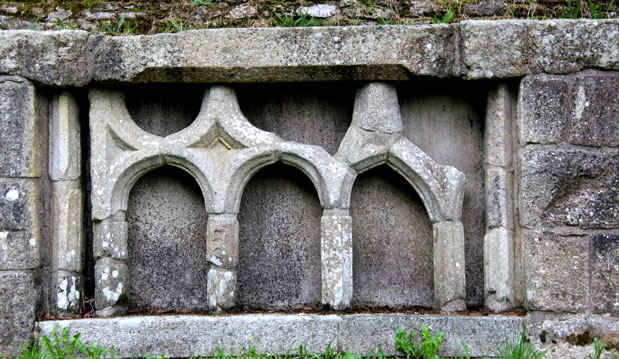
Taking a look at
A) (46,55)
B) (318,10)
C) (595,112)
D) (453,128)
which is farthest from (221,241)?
(595,112)

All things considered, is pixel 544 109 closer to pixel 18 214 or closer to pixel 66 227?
pixel 66 227

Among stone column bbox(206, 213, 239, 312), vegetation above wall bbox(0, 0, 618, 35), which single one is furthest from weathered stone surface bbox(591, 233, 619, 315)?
stone column bbox(206, 213, 239, 312)

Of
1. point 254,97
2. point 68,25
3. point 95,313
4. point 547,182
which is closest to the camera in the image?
point 547,182

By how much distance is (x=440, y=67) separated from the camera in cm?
338

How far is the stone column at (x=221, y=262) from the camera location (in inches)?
135

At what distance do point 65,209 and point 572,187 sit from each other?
9.26 feet

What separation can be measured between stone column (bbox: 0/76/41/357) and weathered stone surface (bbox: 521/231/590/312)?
2729 millimetres

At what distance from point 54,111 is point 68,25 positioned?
0.94 meters

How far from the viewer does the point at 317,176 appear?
349cm

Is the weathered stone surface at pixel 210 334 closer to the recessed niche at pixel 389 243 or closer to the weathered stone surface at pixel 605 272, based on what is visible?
the recessed niche at pixel 389 243

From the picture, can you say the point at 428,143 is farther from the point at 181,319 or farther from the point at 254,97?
the point at 181,319

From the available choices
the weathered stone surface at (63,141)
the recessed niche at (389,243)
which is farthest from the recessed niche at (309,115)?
the weathered stone surface at (63,141)

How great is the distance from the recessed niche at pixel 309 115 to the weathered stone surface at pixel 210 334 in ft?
3.56

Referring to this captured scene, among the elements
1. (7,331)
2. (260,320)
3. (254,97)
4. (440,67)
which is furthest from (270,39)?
(7,331)
